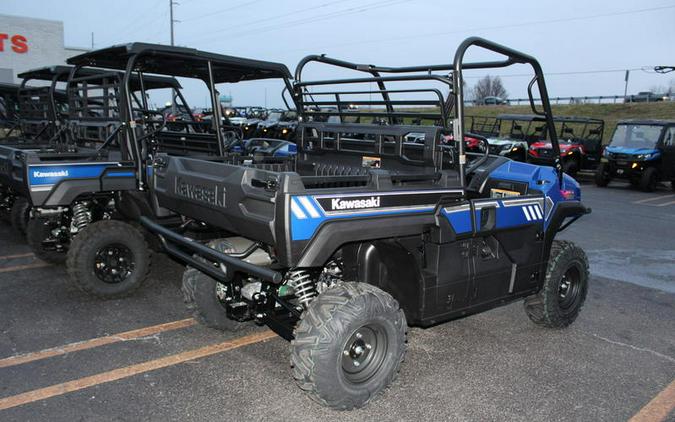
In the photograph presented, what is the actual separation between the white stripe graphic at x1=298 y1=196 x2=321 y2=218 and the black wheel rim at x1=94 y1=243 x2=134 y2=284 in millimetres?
3008

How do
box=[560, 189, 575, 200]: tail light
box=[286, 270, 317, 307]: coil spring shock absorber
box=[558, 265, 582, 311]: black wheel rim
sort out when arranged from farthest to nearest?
box=[558, 265, 582, 311]: black wheel rim < box=[560, 189, 575, 200]: tail light < box=[286, 270, 317, 307]: coil spring shock absorber

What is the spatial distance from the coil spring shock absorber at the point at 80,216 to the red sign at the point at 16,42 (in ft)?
94.6

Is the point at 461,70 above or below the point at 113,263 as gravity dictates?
above

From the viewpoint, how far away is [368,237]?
121 inches

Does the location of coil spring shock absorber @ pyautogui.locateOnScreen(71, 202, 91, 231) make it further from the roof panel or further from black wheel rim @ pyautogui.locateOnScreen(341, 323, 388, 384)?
black wheel rim @ pyautogui.locateOnScreen(341, 323, 388, 384)

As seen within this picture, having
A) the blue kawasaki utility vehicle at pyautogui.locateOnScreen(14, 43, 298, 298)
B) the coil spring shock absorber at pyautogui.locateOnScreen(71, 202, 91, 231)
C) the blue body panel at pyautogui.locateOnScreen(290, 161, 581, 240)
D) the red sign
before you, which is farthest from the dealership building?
the blue body panel at pyautogui.locateOnScreen(290, 161, 581, 240)

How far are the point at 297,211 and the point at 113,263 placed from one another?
3.06 meters

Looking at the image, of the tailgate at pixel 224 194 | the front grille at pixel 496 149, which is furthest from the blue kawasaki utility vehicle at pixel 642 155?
the tailgate at pixel 224 194

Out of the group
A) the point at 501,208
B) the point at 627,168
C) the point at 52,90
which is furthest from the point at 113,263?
the point at 627,168

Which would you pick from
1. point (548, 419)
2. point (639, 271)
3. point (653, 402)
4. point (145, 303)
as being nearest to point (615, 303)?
point (639, 271)

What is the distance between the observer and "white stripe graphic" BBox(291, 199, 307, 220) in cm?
275

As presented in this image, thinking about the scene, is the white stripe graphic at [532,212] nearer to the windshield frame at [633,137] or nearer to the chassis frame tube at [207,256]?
the chassis frame tube at [207,256]

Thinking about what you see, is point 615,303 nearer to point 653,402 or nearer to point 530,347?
point 530,347

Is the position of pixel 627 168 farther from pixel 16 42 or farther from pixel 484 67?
pixel 16 42
